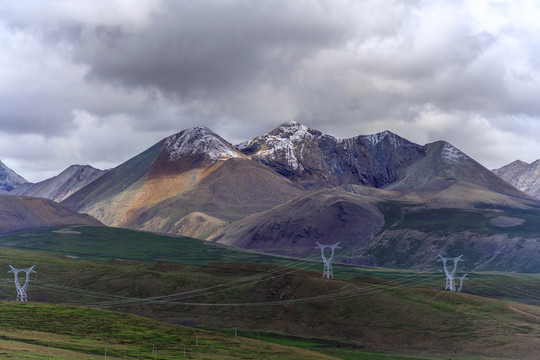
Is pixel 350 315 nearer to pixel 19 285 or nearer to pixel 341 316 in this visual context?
pixel 341 316

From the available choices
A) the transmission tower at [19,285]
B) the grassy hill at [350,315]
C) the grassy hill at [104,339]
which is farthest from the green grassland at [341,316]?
the transmission tower at [19,285]

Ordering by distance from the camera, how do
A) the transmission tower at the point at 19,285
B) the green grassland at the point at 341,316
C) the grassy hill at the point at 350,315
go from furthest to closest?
the transmission tower at the point at 19,285, the grassy hill at the point at 350,315, the green grassland at the point at 341,316

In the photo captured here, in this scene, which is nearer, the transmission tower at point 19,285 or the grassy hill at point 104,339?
the grassy hill at point 104,339

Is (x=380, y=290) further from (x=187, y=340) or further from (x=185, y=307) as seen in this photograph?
(x=187, y=340)

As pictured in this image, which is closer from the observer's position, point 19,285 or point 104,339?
point 104,339

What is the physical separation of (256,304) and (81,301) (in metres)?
52.0

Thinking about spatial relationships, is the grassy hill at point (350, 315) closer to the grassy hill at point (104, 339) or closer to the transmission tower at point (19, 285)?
Result: the grassy hill at point (104, 339)

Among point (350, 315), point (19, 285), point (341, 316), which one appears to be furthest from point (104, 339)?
point (19, 285)

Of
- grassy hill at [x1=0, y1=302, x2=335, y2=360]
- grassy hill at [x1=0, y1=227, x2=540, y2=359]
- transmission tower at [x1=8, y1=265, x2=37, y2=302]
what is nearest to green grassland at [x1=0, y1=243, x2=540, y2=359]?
A: grassy hill at [x1=0, y1=227, x2=540, y2=359]

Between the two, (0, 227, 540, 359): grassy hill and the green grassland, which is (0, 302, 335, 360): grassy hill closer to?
the green grassland

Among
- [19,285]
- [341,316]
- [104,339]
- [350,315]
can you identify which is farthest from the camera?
[19,285]

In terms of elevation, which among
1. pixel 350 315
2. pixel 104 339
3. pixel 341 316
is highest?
pixel 350 315

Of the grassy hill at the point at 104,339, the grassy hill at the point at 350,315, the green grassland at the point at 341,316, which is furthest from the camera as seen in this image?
the grassy hill at the point at 350,315

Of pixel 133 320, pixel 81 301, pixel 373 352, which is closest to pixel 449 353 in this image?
pixel 373 352
